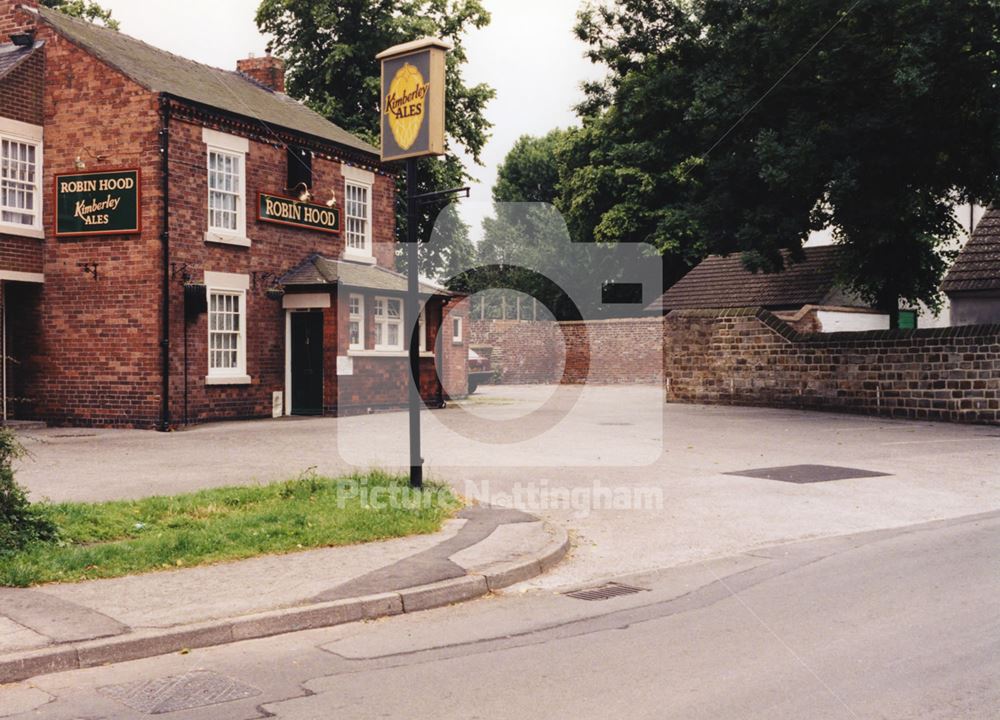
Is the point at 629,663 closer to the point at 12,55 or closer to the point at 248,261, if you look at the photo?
the point at 248,261

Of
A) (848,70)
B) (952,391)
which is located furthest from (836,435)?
(848,70)

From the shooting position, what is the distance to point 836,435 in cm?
1866

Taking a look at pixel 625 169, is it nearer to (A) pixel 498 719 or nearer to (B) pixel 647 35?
(B) pixel 647 35

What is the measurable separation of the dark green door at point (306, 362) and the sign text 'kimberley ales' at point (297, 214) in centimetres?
243

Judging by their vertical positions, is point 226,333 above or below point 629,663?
above

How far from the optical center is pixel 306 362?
23.9m

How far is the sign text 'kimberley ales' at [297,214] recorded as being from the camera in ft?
75.9

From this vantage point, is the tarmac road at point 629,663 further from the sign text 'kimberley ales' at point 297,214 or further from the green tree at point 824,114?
the sign text 'kimberley ales' at point 297,214

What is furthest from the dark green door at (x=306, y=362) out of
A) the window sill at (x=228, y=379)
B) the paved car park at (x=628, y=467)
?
the window sill at (x=228, y=379)

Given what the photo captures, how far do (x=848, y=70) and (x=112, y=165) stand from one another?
16.2 meters

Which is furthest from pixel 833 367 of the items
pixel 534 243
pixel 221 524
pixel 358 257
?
pixel 534 243

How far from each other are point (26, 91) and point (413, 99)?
14327 mm

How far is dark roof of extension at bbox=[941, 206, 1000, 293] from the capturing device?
80.7 ft

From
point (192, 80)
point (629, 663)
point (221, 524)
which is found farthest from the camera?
point (192, 80)
